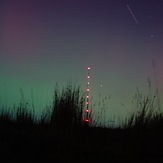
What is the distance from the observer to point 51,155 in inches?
176

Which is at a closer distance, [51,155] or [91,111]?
[51,155]

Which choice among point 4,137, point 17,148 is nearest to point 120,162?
point 17,148

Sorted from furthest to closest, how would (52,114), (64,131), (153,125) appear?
(52,114), (153,125), (64,131)

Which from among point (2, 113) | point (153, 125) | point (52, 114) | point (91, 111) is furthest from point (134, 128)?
point (2, 113)

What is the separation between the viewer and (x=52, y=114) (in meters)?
7.00

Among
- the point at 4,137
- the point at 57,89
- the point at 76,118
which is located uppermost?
the point at 57,89

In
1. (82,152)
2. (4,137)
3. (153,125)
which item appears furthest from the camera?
(153,125)

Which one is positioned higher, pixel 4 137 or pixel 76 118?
pixel 76 118

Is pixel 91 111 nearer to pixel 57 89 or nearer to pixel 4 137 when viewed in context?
pixel 57 89

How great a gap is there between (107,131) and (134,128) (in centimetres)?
53

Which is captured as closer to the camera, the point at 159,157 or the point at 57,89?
the point at 159,157

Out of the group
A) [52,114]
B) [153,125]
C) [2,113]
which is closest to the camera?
[153,125]

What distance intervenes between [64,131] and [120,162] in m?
→ 1.66

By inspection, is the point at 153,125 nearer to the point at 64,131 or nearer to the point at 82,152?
the point at 64,131
